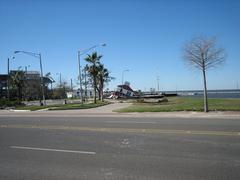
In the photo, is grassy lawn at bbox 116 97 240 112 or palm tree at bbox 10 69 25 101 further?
palm tree at bbox 10 69 25 101

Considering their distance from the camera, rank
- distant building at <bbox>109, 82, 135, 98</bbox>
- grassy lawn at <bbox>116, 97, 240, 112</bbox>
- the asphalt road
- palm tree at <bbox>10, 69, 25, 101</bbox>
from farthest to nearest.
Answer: distant building at <bbox>109, 82, 135, 98</bbox> < palm tree at <bbox>10, 69, 25, 101</bbox> < grassy lawn at <bbox>116, 97, 240, 112</bbox> < the asphalt road

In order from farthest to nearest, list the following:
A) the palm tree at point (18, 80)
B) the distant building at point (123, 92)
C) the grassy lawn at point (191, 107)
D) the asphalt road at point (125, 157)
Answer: the distant building at point (123, 92) → the palm tree at point (18, 80) → the grassy lawn at point (191, 107) → the asphalt road at point (125, 157)

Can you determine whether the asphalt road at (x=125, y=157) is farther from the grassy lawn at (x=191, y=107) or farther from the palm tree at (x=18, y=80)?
the palm tree at (x=18, y=80)

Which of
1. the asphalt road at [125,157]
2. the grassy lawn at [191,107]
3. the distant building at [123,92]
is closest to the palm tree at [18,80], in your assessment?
the distant building at [123,92]

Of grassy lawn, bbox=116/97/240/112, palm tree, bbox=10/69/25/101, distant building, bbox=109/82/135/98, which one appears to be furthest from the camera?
distant building, bbox=109/82/135/98

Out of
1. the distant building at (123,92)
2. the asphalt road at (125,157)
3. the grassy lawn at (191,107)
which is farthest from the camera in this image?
the distant building at (123,92)

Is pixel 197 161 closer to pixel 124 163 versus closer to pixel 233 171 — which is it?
pixel 233 171

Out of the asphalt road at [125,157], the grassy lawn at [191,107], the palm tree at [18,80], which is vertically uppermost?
the palm tree at [18,80]

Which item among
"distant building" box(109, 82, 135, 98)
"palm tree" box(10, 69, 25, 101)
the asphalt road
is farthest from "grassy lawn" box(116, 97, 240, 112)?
"palm tree" box(10, 69, 25, 101)

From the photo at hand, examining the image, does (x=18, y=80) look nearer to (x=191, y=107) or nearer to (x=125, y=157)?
(x=191, y=107)

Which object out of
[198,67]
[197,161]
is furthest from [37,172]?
[198,67]

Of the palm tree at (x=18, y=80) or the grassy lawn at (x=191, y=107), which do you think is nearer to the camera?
the grassy lawn at (x=191, y=107)

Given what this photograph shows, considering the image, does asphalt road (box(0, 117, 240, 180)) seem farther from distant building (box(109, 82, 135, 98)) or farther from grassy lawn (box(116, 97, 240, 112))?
distant building (box(109, 82, 135, 98))

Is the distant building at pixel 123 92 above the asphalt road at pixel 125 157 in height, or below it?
above
